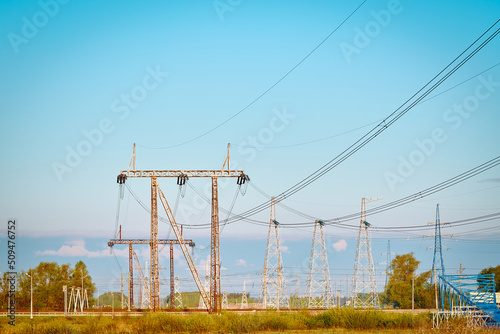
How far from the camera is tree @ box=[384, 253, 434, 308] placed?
281 feet

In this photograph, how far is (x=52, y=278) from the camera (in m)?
96.1

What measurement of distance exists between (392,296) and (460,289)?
5006 centimetres

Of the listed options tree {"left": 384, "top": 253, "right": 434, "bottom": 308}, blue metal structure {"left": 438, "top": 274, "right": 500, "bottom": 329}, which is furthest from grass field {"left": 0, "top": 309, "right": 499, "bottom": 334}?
tree {"left": 384, "top": 253, "right": 434, "bottom": 308}

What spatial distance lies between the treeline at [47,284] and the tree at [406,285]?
47.3m

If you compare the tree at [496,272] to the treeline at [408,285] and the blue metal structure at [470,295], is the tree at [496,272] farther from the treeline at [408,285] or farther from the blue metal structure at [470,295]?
the blue metal structure at [470,295]

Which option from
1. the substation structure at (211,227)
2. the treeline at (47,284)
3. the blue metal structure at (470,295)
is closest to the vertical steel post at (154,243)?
the substation structure at (211,227)

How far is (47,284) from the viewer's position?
313ft

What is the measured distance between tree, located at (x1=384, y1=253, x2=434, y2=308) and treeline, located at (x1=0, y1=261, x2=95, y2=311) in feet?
155

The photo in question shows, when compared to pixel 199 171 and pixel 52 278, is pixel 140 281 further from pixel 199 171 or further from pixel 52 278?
pixel 199 171

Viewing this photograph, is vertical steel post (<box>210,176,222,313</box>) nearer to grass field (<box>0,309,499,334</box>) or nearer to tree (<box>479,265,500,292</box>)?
grass field (<box>0,309,499,334</box>)

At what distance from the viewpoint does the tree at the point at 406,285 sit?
3369 inches

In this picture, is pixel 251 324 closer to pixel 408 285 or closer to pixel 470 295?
pixel 470 295

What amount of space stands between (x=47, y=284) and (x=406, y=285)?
57087 millimetres

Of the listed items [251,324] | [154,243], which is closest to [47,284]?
[154,243]
